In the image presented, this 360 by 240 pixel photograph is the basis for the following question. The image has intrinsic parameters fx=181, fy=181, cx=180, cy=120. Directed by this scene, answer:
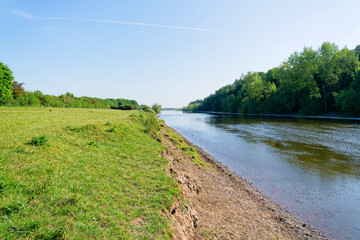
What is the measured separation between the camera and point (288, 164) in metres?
14.7

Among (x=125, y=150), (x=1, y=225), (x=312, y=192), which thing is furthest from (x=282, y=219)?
(x=1, y=225)

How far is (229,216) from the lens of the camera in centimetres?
667

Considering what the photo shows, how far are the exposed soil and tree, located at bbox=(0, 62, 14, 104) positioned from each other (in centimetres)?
5419

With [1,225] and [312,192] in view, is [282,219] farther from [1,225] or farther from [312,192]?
[1,225]

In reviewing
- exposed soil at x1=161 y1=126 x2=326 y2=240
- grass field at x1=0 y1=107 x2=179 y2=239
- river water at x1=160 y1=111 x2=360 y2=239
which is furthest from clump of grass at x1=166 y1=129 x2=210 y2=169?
grass field at x1=0 y1=107 x2=179 y2=239

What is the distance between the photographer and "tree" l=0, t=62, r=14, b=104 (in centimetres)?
4253

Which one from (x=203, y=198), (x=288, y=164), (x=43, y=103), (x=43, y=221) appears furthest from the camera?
(x=43, y=103)

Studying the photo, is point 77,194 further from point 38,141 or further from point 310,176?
point 310,176

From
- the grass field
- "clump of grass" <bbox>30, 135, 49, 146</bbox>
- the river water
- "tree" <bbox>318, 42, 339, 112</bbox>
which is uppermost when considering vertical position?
"tree" <bbox>318, 42, 339, 112</bbox>

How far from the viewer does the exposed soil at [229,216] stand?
17.5 ft

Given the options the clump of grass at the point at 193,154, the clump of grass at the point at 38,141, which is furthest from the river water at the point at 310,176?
the clump of grass at the point at 38,141

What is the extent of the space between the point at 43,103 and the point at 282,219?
81.6m

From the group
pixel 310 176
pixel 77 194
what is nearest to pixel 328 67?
pixel 310 176

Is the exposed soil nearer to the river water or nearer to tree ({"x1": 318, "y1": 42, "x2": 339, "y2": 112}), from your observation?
the river water
